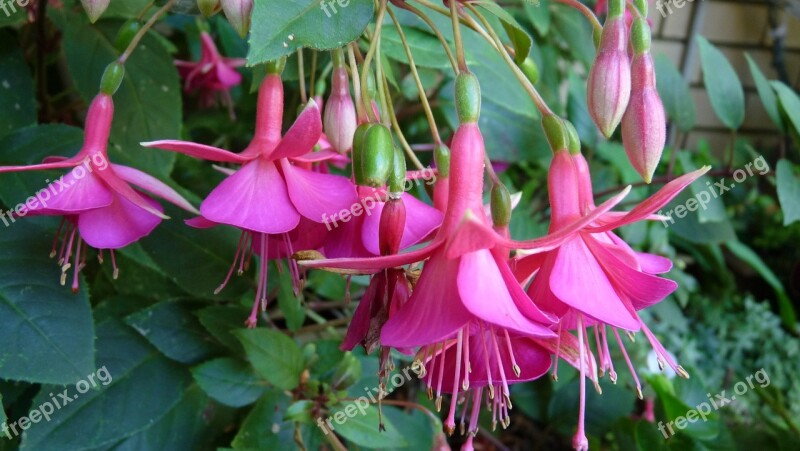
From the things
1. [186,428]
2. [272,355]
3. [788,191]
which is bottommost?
[186,428]

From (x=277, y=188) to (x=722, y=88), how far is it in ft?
2.64

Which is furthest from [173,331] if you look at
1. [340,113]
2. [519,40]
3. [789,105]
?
[789,105]

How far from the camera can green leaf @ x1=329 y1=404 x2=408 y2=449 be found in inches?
22.5

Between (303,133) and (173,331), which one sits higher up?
(303,133)

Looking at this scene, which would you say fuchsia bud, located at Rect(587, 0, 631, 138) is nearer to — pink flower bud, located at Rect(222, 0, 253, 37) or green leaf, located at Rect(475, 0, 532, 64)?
green leaf, located at Rect(475, 0, 532, 64)

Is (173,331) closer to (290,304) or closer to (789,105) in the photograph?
(290,304)

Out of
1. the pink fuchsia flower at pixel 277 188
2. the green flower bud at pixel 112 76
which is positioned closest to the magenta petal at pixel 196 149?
the pink fuchsia flower at pixel 277 188

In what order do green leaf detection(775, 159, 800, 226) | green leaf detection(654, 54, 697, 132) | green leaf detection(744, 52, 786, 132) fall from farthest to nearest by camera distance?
green leaf detection(654, 54, 697, 132)
green leaf detection(744, 52, 786, 132)
green leaf detection(775, 159, 800, 226)

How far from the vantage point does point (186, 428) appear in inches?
24.8

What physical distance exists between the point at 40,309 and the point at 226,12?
0.27m

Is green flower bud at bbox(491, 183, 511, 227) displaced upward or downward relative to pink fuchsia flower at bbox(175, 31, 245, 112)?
upward

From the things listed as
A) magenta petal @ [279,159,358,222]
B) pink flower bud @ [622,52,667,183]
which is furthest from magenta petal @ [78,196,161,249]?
pink flower bud @ [622,52,667,183]

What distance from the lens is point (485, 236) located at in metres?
0.30

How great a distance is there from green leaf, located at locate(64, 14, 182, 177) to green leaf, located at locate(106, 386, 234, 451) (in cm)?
24
